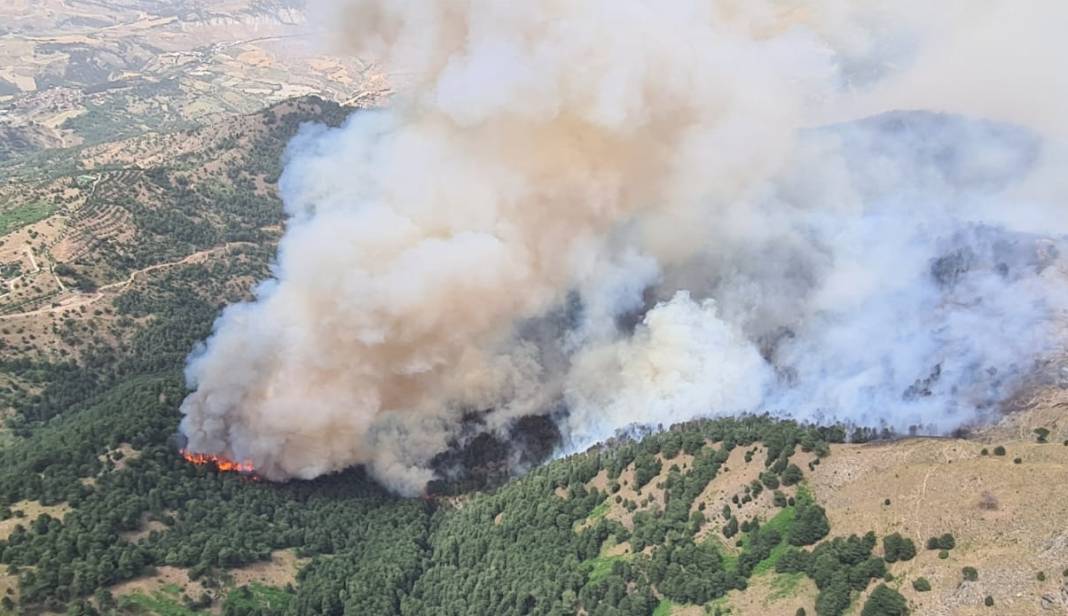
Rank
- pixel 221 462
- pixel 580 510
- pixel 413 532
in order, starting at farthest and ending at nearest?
1. pixel 221 462
2. pixel 413 532
3. pixel 580 510

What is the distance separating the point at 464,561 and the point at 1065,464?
66.1 metres

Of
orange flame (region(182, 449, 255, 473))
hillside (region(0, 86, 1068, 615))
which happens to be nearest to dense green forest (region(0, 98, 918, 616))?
hillside (region(0, 86, 1068, 615))

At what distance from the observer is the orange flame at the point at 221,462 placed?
118062mm

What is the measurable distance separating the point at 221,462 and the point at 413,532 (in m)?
28.3

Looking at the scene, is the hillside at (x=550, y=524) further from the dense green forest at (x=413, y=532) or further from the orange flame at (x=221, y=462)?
the orange flame at (x=221, y=462)

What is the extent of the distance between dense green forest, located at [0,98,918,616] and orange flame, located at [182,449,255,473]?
103 centimetres

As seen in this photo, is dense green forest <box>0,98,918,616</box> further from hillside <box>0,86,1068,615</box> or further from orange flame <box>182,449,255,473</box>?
orange flame <box>182,449,255,473</box>

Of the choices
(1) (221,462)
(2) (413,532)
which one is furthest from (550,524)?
(1) (221,462)

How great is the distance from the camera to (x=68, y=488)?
4094 inches

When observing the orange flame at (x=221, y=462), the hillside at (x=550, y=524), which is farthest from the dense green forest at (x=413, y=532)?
the orange flame at (x=221, y=462)

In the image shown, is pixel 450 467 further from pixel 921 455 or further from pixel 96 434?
pixel 921 455

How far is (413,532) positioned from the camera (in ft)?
387

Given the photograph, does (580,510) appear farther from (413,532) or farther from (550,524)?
(413,532)

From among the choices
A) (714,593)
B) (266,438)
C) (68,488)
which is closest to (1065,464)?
(714,593)
